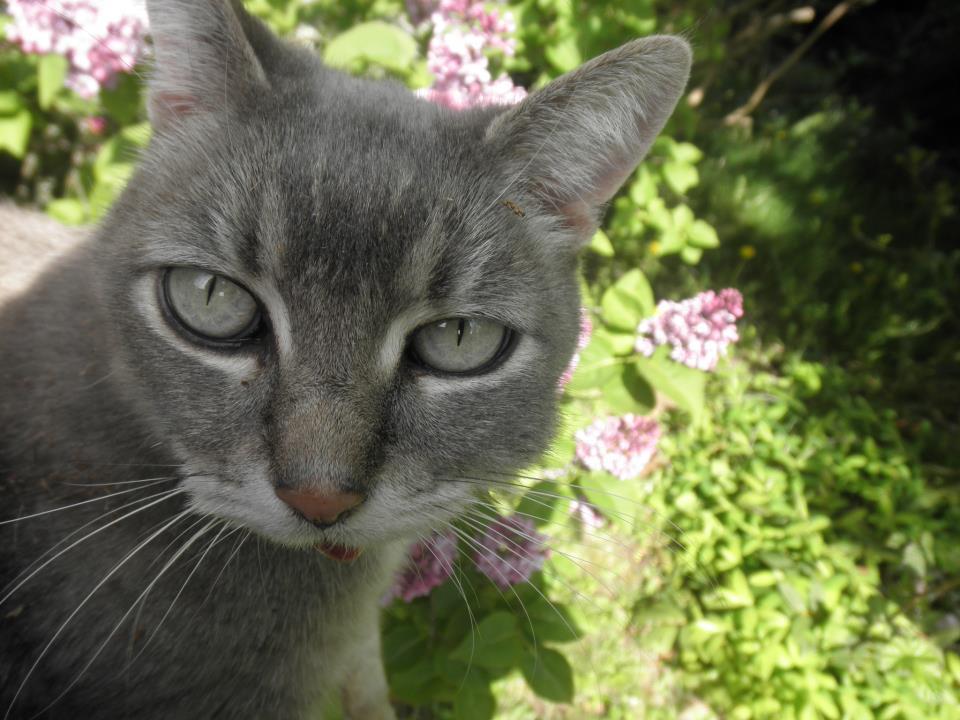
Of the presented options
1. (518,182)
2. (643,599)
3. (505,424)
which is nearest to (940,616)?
(643,599)

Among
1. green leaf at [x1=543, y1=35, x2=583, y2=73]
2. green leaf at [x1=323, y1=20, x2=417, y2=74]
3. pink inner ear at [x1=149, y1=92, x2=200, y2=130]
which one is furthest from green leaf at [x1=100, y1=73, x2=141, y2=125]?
green leaf at [x1=543, y1=35, x2=583, y2=73]

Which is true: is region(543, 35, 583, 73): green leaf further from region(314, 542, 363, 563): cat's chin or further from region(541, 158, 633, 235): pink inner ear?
region(314, 542, 363, 563): cat's chin

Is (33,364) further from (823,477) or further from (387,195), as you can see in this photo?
(823,477)

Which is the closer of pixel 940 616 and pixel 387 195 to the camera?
pixel 387 195

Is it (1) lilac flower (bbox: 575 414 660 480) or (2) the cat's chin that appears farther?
(1) lilac flower (bbox: 575 414 660 480)

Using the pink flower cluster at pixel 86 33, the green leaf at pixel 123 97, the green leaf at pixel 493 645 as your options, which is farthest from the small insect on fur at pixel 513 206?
the green leaf at pixel 123 97

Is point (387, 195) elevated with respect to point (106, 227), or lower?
elevated
